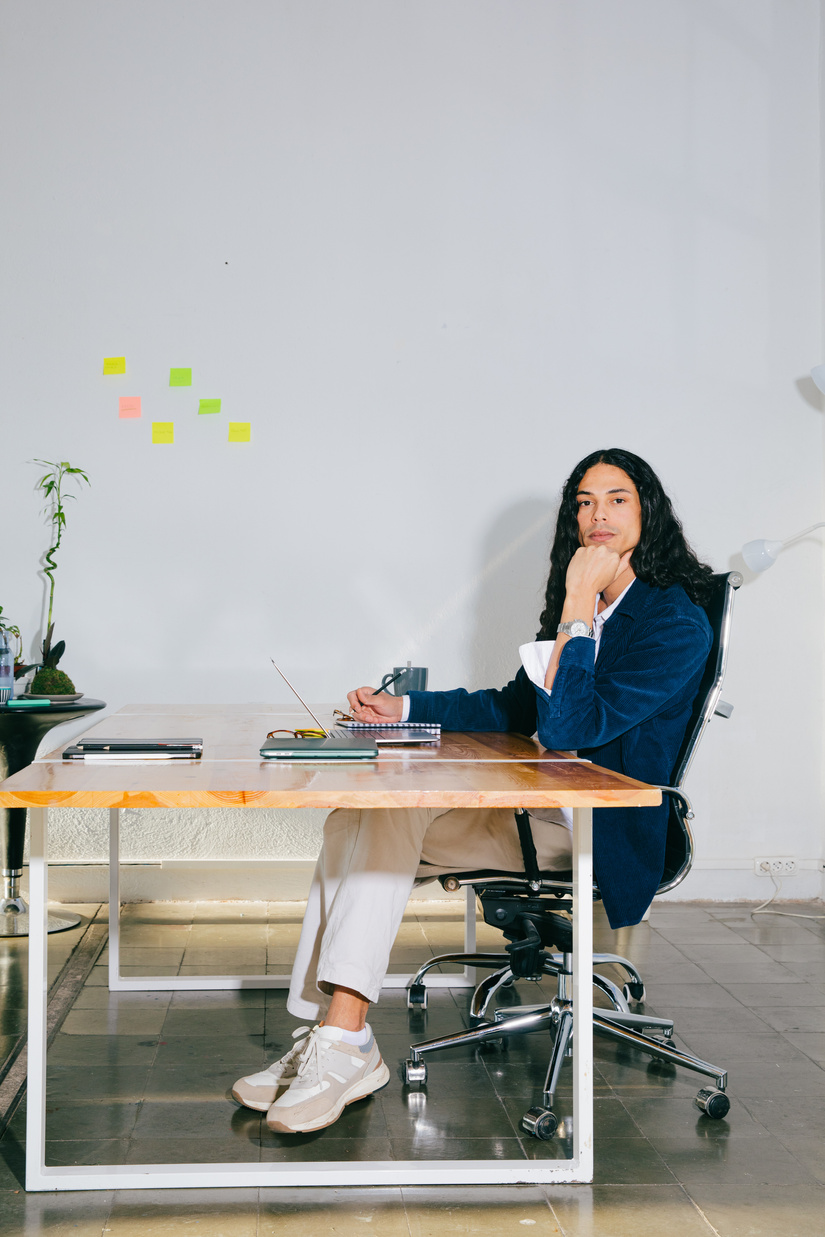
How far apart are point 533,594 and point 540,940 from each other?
1583 mm

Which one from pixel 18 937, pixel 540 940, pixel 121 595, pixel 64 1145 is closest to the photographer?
pixel 64 1145

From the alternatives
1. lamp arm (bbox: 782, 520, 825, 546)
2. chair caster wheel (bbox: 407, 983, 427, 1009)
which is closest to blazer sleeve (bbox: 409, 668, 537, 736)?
chair caster wheel (bbox: 407, 983, 427, 1009)

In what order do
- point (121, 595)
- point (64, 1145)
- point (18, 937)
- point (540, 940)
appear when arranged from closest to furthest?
1. point (64, 1145)
2. point (540, 940)
3. point (18, 937)
4. point (121, 595)

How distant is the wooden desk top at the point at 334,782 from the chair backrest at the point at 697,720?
0.82 feet

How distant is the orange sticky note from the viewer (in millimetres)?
3445

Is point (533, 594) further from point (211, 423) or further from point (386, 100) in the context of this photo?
point (386, 100)

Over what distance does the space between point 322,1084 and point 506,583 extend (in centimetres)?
203

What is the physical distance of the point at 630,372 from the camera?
3.60 metres

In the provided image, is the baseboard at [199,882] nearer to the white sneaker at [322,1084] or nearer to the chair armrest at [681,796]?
the white sneaker at [322,1084]

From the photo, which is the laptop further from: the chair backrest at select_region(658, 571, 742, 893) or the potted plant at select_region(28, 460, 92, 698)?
the potted plant at select_region(28, 460, 92, 698)

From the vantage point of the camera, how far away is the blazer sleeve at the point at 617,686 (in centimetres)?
184

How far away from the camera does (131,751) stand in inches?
67.0

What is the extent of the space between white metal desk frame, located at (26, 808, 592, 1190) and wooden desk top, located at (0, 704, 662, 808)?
0.13m

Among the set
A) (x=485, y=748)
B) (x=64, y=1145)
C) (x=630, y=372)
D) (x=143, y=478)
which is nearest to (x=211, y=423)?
(x=143, y=478)
